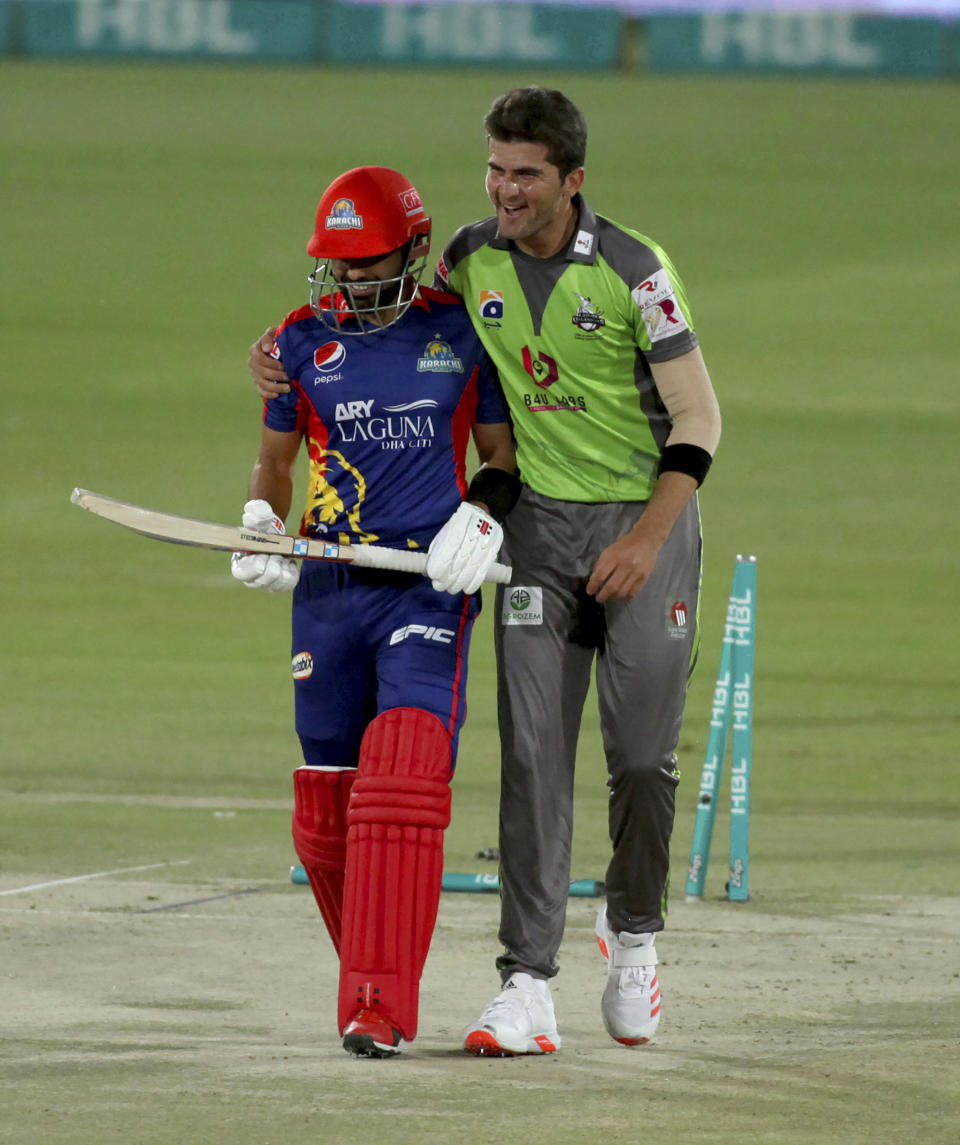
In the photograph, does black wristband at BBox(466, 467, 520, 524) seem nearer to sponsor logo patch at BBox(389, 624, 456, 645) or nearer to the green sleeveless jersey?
the green sleeveless jersey

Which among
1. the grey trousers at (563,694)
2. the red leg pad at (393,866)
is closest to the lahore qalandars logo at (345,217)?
the grey trousers at (563,694)

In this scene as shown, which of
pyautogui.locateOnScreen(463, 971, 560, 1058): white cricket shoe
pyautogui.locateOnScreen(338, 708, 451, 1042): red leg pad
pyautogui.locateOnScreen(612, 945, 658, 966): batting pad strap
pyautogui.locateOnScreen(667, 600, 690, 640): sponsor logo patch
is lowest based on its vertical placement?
pyautogui.locateOnScreen(463, 971, 560, 1058): white cricket shoe

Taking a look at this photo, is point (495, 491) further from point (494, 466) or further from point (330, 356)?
point (330, 356)

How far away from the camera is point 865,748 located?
398 inches

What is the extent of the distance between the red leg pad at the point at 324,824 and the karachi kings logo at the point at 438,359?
947 mm

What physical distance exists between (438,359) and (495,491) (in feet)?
1.09

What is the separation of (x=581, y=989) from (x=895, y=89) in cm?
3048

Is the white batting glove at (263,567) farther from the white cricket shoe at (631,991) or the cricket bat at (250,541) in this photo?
the white cricket shoe at (631,991)

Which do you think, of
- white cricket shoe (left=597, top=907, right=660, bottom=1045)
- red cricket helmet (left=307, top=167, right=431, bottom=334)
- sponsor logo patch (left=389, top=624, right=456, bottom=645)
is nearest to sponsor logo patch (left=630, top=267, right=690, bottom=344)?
red cricket helmet (left=307, top=167, right=431, bottom=334)

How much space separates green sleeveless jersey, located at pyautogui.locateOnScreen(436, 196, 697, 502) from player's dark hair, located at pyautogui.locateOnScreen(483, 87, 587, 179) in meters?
0.13

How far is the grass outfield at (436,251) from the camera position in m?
8.51

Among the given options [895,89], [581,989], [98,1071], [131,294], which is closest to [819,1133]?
[98,1071]

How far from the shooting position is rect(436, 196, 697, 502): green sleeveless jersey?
4.68m

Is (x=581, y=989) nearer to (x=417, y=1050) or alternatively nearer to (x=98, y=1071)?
(x=417, y=1050)
